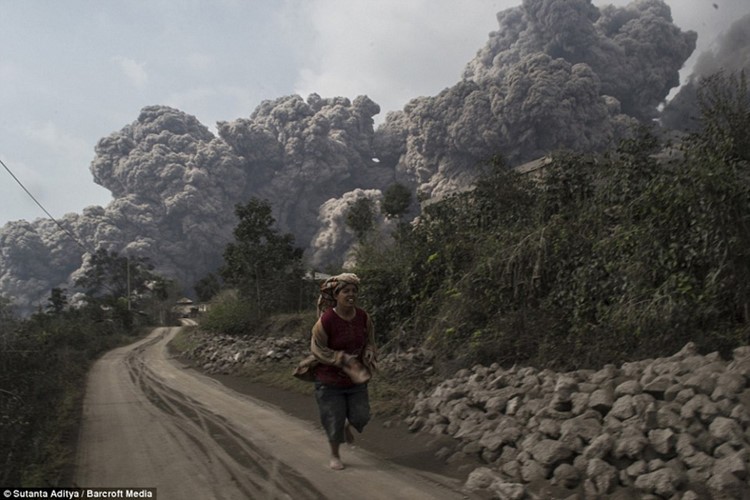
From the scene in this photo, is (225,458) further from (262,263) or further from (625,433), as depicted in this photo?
(262,263)

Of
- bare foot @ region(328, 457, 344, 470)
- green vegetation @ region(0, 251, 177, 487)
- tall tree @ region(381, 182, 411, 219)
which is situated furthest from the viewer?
tall tree @ region(381, 182, 411, 219)

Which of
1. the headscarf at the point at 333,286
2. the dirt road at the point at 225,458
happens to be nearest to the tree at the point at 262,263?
the dirt road at the point at 225,458

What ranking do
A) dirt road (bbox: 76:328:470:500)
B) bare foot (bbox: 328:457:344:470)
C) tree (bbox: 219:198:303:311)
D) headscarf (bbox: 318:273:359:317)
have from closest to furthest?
dirt road (bbox: 76:328:470:500), bare foot (bbox: 328:457:344:470), headscarf (bbox: 318:273:359:317), tree (bbox: 219:198:303:311)

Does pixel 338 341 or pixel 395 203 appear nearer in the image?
pixel 338 341

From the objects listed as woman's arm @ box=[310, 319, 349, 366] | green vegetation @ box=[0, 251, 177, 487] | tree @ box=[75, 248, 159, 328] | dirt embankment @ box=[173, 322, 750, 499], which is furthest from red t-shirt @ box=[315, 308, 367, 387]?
tree @ box=[75, 248, 159, 328]

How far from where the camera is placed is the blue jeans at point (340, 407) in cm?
450

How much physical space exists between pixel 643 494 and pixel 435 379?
4212 millimetres

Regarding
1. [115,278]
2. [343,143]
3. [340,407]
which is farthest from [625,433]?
[343,143]

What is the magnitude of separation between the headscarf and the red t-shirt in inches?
6.0

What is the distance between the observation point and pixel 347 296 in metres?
4.57

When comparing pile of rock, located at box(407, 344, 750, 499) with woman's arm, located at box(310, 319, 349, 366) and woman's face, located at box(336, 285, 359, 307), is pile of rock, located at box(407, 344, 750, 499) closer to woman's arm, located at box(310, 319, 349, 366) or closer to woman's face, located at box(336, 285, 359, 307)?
woman's arm, located at box(310, 319, 349, 366)

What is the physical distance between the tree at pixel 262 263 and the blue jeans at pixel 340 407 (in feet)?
57.6

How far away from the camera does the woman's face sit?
4578mm

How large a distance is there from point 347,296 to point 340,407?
1.06 m
